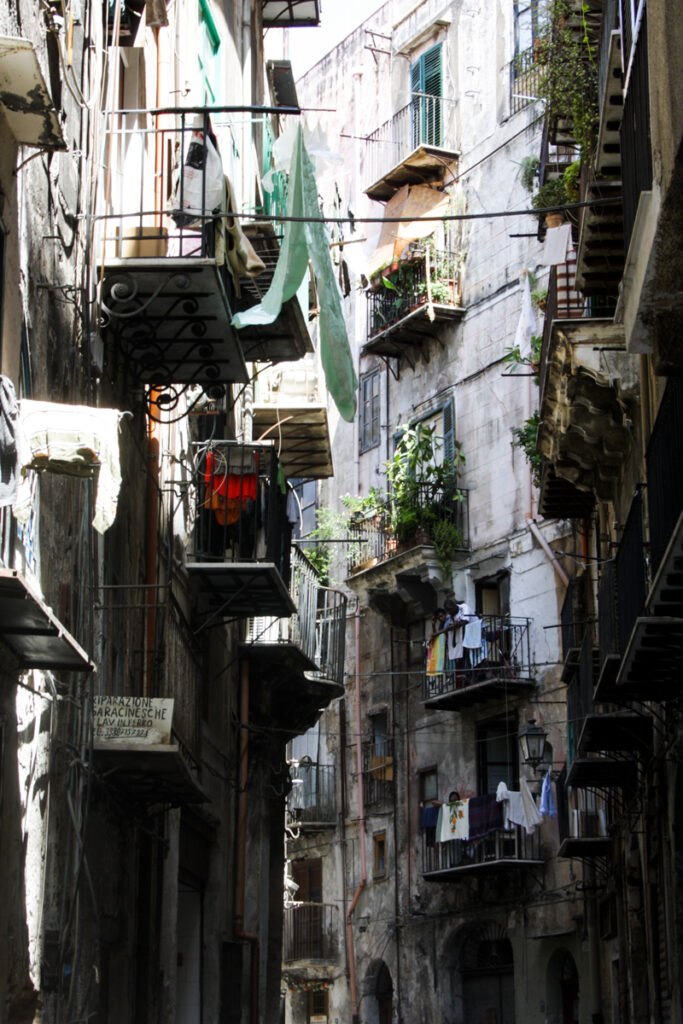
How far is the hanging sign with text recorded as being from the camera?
1058cm

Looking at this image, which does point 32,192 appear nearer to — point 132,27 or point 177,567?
point 132,27

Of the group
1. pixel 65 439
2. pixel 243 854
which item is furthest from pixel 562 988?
pixel 65 439

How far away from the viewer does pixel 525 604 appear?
97.2 feet

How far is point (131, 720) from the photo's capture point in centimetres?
1068

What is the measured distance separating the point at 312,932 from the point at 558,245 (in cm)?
2067

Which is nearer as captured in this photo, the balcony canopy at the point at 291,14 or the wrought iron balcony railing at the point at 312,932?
the balcony canopy at the point at 291,14

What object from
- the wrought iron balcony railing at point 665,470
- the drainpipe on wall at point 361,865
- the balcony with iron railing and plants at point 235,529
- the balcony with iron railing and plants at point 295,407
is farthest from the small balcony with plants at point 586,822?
the wrought iron balcony railing at point 665,470

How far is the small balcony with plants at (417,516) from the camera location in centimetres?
3152

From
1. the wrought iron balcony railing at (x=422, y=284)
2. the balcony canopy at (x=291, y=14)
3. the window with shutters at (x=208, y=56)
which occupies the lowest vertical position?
the window with shutters at (x=208, y=56)

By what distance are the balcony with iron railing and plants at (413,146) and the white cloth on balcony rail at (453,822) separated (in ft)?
46.6

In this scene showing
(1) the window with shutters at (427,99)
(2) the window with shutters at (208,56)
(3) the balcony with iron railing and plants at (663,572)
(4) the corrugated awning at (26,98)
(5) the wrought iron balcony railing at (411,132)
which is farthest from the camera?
(1) the window with shutters at (427,99)

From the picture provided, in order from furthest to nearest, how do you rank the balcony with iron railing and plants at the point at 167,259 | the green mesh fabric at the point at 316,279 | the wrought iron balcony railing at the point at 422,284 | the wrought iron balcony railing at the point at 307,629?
1. the wrought iron balcony railing at the point at 422,284
2. the wrought iron balcony railing at the point at 307,629
3. the balcony with iron railing and plants at the point at 167,259
4. the green mesh fabric at the point at 316,279

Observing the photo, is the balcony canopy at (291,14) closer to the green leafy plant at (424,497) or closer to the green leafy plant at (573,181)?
the green leafy plant at (573,181)

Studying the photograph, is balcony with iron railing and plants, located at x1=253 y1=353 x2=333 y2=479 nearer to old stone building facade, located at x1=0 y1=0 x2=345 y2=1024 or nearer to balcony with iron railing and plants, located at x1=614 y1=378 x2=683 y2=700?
old stone building facade, located at x1=0 y1=0 x2=345 y2=1024
